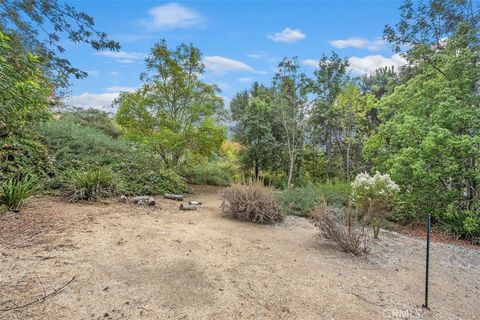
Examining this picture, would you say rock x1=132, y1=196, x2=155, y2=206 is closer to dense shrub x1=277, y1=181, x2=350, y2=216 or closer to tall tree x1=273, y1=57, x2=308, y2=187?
dense shrub x1=277, y1=181, x2=350, y2=216

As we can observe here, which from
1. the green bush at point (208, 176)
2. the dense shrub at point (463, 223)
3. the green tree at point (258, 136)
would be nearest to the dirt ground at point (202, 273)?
the dense shrub at point (463, 223)

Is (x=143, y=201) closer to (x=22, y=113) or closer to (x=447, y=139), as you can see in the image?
(x=22, y=113)

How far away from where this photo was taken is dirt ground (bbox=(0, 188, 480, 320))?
86.6 inches

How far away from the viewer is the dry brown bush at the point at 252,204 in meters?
5.14

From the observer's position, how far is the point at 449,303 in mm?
2766

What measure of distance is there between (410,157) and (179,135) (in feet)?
20.8

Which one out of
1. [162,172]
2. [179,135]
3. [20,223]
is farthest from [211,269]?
[179,135]

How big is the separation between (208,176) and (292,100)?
14.9ft

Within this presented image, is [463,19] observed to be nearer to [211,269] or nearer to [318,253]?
[318,253]

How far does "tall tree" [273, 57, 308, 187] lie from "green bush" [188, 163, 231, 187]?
2658 mm

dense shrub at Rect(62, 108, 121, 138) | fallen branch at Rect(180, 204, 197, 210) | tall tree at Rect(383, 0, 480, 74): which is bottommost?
fallen branch at Rect(180, 204, 197, 210)

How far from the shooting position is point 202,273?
279 cm

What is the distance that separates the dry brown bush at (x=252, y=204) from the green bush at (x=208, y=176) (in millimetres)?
5556

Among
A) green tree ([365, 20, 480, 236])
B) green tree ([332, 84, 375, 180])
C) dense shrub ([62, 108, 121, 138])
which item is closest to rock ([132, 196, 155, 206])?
green tree ([365, 20, 480, 236])
